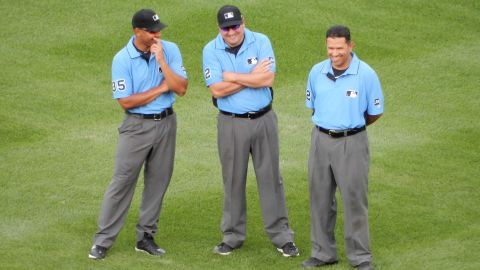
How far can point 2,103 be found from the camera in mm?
13008

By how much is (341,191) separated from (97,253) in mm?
2218

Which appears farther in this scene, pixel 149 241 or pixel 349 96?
pixel 149 241

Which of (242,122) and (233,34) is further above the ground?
(233,34)

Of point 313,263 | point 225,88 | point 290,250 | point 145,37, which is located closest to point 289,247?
point 290,250

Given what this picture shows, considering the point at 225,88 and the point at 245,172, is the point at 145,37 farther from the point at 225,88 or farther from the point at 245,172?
the point at 245,172

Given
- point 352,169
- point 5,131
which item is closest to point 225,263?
point 352,169

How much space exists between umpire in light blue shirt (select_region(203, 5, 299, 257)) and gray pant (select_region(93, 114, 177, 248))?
1.78ft

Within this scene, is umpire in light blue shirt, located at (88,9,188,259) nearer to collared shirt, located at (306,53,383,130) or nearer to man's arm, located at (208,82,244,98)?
man's arm, located at (208,82,244,98)

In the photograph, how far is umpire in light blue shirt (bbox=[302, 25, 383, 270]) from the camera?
329 inches

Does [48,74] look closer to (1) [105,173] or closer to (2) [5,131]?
(2) [5,131]

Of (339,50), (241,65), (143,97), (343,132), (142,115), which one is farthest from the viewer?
(241,65)

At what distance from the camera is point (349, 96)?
8367mm

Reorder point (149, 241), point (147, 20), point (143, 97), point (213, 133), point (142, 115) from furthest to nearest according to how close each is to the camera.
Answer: point (213, 133) → point (149, 241) → point (142, 115) → point (143, 97) → point (147, 20)

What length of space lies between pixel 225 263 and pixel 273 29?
23.5ft
